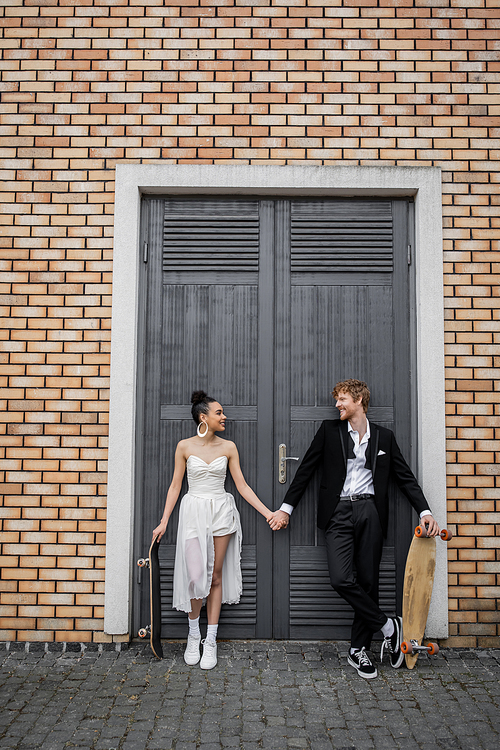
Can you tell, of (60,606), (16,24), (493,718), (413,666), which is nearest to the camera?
(493,718)

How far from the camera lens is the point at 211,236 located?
13.2 feet

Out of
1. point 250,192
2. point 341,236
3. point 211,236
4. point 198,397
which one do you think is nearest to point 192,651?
point 198,397

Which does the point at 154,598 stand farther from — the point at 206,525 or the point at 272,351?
the point at 272,351

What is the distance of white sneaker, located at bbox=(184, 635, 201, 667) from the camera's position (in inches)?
138

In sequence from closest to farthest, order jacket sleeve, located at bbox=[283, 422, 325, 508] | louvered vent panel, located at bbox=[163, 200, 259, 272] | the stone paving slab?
the stone paving slab < jacket sleeve, located at bbox=[283, 422, 325, 508] < louvered vent panel, located at bbox=[163, 200, 259, 272]

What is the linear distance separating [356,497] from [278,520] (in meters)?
0.57

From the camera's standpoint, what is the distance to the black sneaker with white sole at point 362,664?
334 cm

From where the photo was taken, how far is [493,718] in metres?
2.88

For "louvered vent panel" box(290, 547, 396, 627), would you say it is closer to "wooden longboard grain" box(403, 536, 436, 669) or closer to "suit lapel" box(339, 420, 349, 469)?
"wooden longboard grain" box(403, 536, 436, 669)

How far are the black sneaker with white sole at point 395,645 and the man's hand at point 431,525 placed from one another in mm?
662

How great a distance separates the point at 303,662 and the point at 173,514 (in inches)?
52.6

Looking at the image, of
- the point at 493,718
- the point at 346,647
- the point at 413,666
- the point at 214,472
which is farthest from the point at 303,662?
the point at 214,472

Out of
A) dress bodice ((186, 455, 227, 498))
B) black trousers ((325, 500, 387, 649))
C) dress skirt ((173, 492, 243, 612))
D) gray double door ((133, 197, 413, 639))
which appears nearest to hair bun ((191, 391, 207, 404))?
gray double door ((133, 197, 413, 639))

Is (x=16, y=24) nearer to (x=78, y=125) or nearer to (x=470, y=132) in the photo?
(x=78, y=125)
